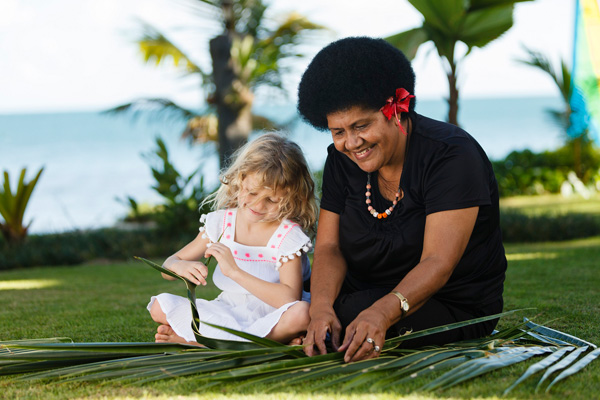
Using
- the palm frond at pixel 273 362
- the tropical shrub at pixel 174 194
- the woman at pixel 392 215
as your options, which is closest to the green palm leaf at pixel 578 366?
the palm frond at pixel 273 362

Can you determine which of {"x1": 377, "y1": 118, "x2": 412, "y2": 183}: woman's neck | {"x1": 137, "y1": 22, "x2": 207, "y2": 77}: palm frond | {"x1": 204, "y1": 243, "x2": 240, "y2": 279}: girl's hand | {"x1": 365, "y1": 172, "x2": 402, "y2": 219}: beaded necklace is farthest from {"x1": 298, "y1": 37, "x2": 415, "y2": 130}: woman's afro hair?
{"x1": 137, "y1": 22, "x2": 207, "y2": 77}: palm frond

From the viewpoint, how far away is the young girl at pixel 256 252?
3082mm

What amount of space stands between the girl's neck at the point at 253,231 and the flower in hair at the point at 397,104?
0.84 metres

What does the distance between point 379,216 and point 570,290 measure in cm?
214

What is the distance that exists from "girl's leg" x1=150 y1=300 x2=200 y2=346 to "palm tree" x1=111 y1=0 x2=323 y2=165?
6918 millimetres

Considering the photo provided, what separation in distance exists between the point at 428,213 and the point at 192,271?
3.53 feet

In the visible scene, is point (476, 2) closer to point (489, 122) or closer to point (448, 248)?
point (448, 248)

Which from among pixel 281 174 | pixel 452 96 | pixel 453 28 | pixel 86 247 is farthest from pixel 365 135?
pixel 86 247

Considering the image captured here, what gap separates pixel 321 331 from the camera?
2725 mm

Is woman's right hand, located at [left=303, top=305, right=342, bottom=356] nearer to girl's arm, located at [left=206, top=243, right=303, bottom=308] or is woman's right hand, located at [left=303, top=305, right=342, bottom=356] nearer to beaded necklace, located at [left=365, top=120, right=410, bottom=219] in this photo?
girl's arm, located at [left=206, top=243, right=303, bottom=308]

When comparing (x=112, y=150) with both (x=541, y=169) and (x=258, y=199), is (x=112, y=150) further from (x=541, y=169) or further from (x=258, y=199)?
(x=258, y=199)

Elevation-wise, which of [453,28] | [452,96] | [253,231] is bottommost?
[253,231]

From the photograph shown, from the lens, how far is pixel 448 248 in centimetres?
276

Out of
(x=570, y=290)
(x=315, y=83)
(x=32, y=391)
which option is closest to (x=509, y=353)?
(x=315, y=83)
